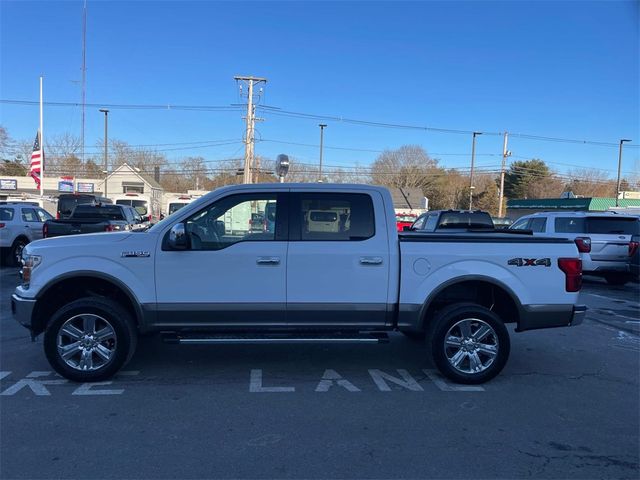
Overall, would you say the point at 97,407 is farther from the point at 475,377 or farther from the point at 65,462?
the point at 475,377

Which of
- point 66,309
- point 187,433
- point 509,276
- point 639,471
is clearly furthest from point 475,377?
point 66,309

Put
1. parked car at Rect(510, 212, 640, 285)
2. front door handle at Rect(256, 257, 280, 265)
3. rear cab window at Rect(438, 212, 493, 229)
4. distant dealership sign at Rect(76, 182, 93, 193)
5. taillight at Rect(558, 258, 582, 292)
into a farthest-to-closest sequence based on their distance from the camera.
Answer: distant dealership sign at Rect(76, 182, 93, 193) < rear cab window at Rect(438, 212, 493, 229) < parked car at Rect(510, 212, 640, 285) < taillight at Rect(558, 258, 582, 292) < front door handle at Rect(256, 257, 280, 265)

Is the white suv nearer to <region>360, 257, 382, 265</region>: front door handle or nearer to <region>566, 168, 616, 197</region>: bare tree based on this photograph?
<region>360, 257, 382, 265</region>: front door handle

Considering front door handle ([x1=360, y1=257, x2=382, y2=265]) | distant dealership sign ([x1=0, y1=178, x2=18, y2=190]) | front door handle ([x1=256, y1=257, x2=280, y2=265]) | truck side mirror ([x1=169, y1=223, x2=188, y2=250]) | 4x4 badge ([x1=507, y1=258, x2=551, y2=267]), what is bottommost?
front door handle ([x1=256, y1=257, x2=280, y2=265])

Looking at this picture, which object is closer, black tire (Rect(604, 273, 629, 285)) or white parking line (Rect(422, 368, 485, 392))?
white parking line (Rect(422, 368, 485, 392))

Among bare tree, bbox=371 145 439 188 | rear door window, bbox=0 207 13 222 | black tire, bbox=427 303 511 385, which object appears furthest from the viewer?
bare tree, bbox=371 145 439 188

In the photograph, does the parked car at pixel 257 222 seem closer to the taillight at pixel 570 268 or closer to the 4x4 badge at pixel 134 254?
the 4x4 badge at pixel 134 254

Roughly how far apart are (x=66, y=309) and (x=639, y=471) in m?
5.00

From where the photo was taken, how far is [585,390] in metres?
5.16

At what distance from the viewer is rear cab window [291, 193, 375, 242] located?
5125 millimetres

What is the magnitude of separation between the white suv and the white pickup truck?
9.79 m

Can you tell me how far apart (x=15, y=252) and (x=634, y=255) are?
16.1 m

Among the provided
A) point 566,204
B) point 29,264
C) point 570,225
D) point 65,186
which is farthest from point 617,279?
point 65,186

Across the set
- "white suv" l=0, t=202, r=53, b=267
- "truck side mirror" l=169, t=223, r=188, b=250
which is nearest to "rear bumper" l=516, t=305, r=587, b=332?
"truck side mirror" l=169, t=223, r=188, b=250
